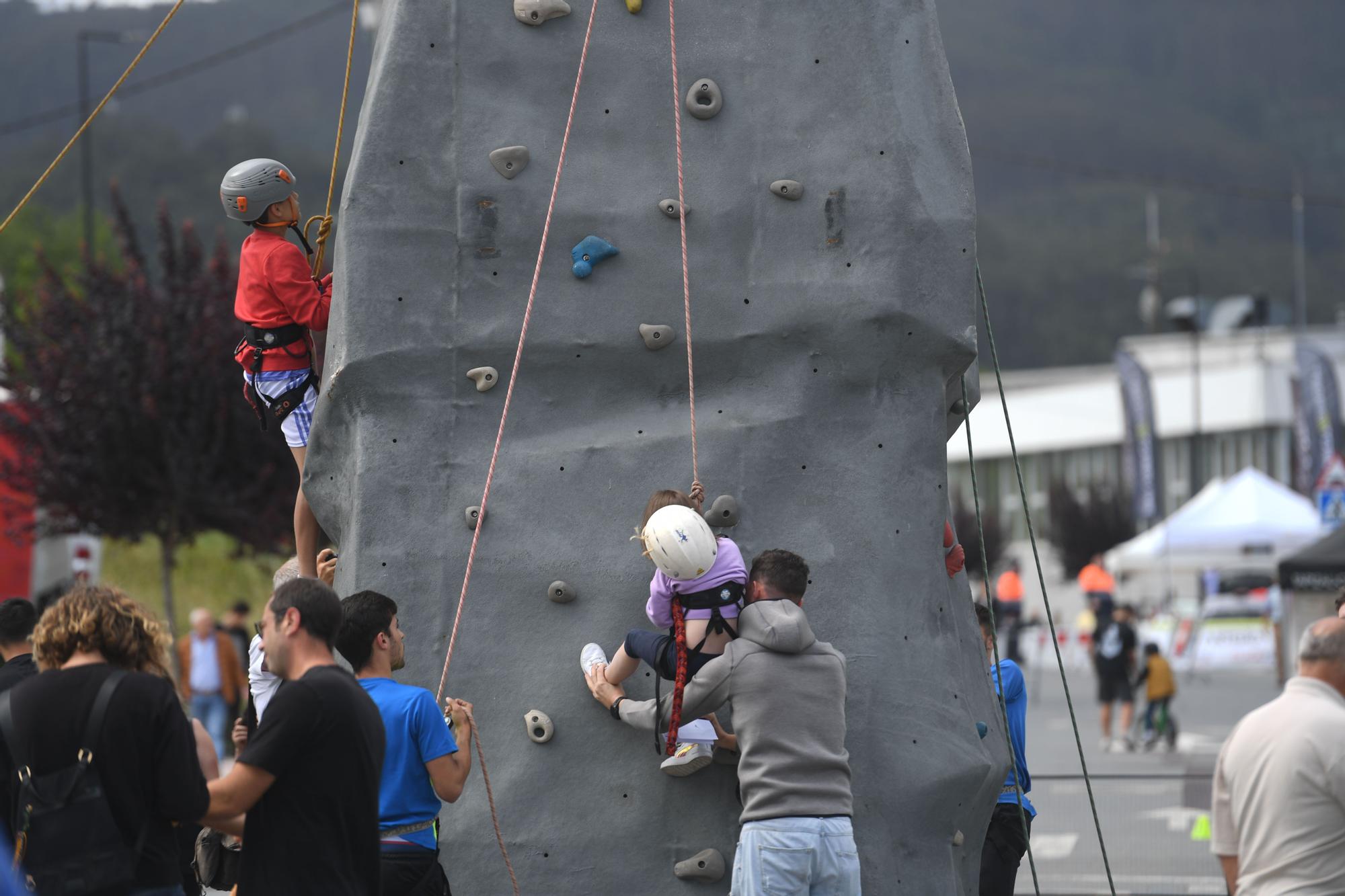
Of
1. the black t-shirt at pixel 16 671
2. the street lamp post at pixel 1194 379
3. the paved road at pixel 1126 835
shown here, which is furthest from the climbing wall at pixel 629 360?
the street lamp post at pixel 1194 379

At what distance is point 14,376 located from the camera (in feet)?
73.1

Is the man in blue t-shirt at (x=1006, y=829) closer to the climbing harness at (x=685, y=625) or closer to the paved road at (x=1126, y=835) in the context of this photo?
the climbing harness at (x=685, y=625)

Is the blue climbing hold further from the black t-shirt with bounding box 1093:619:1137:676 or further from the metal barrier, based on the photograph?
the black t-shirt with bounding box 1093:619:1137:676

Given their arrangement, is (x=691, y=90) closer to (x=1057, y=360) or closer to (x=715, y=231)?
(x=715, y=231)

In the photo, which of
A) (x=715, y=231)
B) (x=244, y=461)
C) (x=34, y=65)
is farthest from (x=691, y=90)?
(x=34, y=65)

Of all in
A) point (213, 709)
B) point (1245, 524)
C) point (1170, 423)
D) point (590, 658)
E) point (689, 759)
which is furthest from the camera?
point (1170, 423)

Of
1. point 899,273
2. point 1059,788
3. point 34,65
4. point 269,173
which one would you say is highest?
point 34,65

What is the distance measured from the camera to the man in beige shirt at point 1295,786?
4844 mm

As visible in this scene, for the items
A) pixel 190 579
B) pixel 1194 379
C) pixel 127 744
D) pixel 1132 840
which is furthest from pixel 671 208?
pixel 1194 379

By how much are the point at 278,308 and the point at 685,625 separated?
2.50 meters

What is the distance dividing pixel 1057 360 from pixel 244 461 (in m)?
151

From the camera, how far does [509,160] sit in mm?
7293

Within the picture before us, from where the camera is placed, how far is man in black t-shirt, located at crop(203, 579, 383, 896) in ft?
14.4

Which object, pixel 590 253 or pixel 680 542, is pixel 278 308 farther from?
pixel 680 542
